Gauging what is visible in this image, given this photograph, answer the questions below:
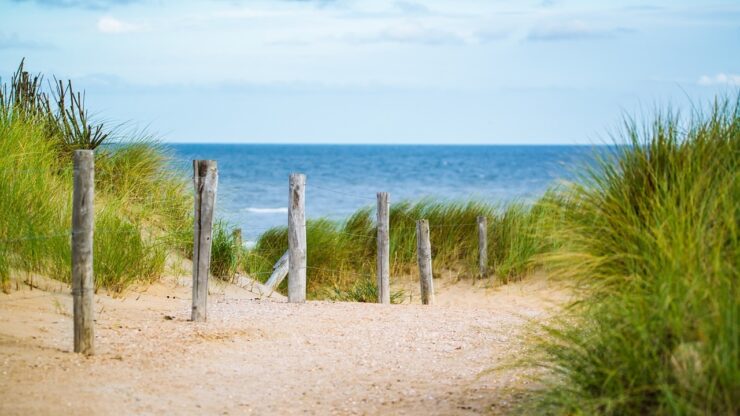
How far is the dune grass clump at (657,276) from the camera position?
12.3 feet

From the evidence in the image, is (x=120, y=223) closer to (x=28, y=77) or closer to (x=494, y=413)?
(x=28, y=77)

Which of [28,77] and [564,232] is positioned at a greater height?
[28,77]

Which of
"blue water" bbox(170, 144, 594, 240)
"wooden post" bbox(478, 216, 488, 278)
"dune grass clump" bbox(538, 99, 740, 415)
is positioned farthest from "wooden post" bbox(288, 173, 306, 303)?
"blue water" bbox(170, 144, 594, 240)

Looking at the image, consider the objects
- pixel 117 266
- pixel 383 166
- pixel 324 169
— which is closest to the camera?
pixel 117 266

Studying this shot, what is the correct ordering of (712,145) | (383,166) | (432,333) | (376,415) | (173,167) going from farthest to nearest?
(383,166) < (173,167) < (432,333) < (376,415) < (712,145)

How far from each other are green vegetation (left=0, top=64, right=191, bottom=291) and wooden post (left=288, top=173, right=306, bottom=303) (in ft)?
4.74

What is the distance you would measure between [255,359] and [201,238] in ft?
5.49

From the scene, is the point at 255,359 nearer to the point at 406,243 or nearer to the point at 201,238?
the point at 201,238

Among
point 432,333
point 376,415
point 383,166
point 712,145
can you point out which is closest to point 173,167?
point 432,333

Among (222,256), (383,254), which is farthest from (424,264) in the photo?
(222,256)

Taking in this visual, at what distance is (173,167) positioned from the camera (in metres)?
11.7

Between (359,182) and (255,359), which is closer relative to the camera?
(255,359)

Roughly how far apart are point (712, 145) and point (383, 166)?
62.2 m

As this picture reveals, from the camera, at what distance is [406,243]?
12555 mm
